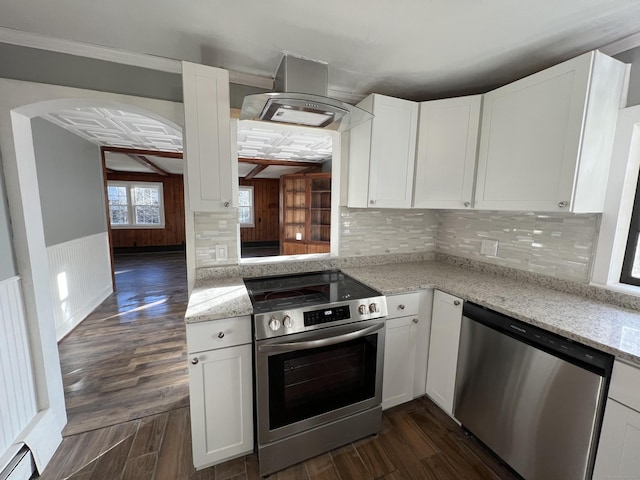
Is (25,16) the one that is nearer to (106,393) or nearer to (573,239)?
(106,393)

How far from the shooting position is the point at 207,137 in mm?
1494

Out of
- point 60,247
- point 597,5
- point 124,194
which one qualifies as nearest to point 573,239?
point 597,5

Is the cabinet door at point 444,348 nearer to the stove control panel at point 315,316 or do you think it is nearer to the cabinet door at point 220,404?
the stove control panel at point 315,316

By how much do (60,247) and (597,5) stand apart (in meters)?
4.52

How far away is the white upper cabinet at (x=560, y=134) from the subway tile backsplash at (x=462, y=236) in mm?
283

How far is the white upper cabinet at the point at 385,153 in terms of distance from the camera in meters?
1.89

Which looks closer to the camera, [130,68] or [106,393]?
[130,68]

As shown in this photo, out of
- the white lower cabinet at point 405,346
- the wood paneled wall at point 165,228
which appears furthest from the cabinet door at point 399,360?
the wood paneled wall at point 165,228

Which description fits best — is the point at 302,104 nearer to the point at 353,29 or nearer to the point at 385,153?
the point at 353,29

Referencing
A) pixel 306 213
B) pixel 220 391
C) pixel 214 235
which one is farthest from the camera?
pixel 306 213

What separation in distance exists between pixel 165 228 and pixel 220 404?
7.38 metres

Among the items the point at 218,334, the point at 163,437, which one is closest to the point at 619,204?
the point at 218,334

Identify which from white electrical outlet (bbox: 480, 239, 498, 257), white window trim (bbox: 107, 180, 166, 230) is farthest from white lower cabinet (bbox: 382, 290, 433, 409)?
white window trim (bbox: 107, 180, 166, 230)

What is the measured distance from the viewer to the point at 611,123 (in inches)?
55.2
